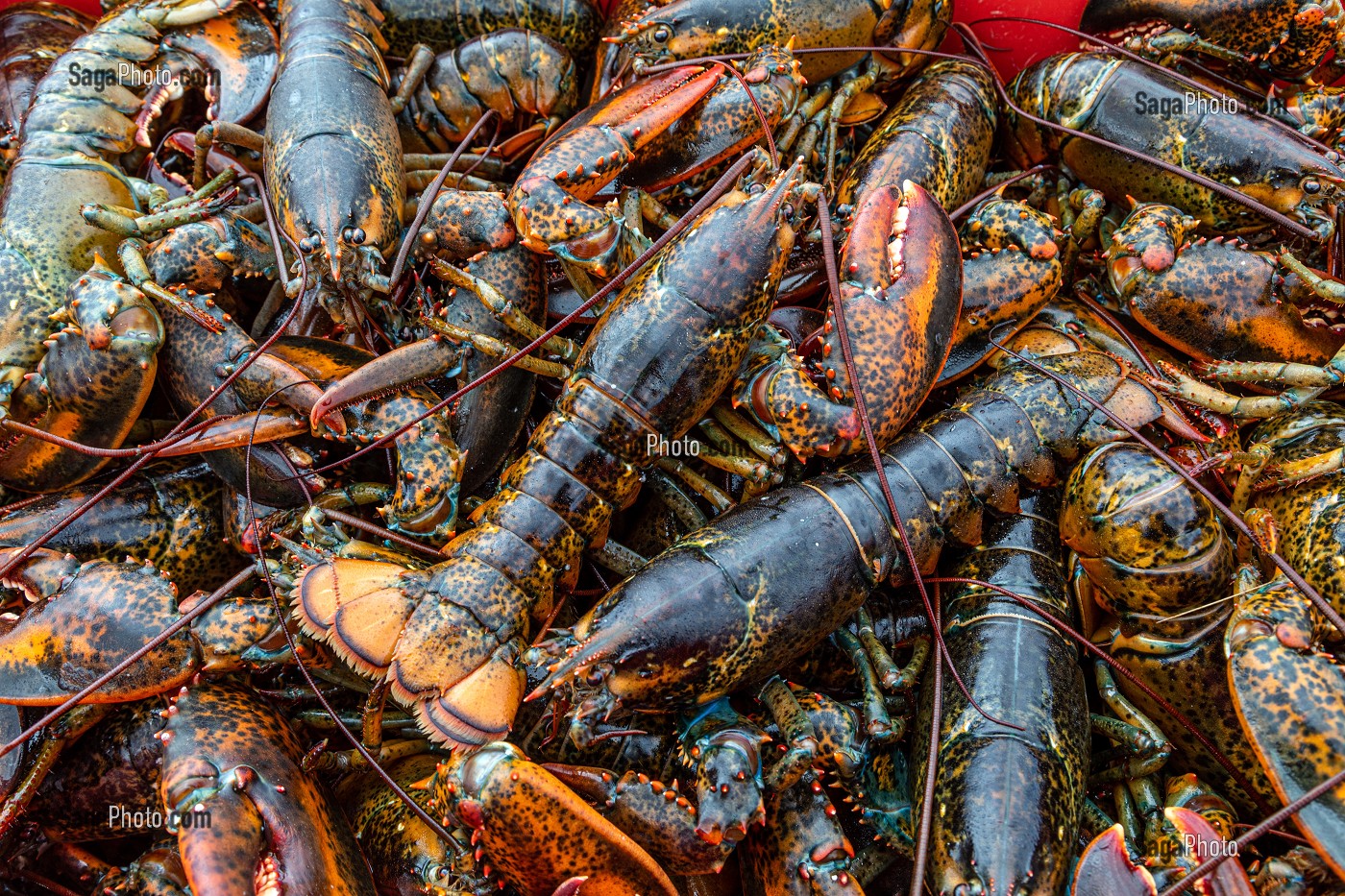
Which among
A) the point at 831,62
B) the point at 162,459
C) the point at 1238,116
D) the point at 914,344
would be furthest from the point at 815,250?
the point at 162,459

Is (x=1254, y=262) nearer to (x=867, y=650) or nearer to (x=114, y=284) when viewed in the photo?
(x=867, y=650)

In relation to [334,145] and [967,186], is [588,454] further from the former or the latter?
[967,186]

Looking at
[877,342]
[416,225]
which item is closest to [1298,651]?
[877,342]

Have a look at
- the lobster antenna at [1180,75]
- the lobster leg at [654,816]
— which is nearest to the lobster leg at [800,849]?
the lobster leg at [654,816]

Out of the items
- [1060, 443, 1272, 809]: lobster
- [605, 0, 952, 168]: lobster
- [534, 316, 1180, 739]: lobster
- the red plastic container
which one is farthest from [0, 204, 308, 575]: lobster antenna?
[1060, 443, 1272, 809]: lobster

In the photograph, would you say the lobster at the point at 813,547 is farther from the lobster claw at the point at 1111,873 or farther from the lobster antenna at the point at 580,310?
the lobster claw at the point at 1111,873

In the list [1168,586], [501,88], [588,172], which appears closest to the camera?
[1168,586]

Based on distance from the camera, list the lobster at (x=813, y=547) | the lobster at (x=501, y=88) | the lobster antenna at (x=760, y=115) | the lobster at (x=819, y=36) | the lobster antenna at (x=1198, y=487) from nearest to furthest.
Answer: the lobster antenna at (x=1198, y=487) < the lobster at (x=813, y=547) < the lobster antenna at (x=760, y=115) < the lobster at (x=819, y=36) < the lobster at (x=501, y=88)
